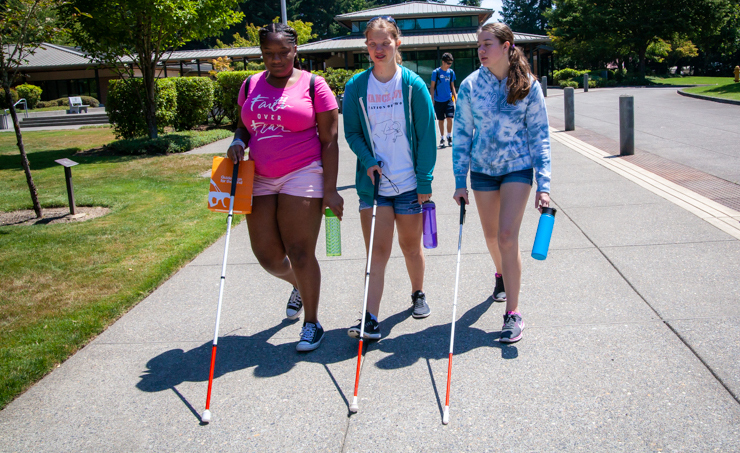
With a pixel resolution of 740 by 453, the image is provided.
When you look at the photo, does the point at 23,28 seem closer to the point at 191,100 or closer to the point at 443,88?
the point at 443,88

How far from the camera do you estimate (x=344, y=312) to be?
452cm

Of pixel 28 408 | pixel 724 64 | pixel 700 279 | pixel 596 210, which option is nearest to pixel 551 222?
pixel 700 279

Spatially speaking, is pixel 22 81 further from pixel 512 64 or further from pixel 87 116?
pixel 512 64

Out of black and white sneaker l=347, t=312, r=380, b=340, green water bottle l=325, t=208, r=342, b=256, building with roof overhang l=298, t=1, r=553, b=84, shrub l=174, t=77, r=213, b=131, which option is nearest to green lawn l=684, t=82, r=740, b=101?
building with roof overhang l=298, t=1, r=553, b=84

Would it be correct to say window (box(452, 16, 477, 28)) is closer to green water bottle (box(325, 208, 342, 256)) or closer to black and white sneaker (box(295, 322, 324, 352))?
green water bottle (box(325, 208, 342, 256))

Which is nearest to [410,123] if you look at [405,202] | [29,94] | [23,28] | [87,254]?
[405,202]

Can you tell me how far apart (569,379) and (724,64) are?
201 ft

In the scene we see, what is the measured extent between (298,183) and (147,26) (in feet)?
43.0

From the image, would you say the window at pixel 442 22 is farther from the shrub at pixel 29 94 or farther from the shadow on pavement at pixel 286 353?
the shadow on pavement at pixel 286 353

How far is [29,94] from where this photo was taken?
3731 cm

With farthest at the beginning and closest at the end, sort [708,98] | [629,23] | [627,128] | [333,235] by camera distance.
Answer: [629,23]
[708,98]
[627,128]
[333,235]

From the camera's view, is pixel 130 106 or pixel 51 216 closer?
pixel 51 216

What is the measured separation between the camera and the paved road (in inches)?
394

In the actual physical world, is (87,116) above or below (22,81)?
below
